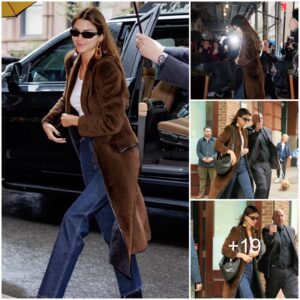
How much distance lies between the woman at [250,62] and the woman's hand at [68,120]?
39.0 inches

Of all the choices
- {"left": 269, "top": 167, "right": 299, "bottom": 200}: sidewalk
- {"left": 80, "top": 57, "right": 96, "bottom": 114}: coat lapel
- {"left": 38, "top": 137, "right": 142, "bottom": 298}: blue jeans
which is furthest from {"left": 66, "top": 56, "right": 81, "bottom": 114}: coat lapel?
{"left": 269, "top": 167, "right": 299, "bottom": 200}: sidewalk

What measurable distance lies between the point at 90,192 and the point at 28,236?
64.2 inches

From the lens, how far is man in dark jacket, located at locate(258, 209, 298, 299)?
3783 millimetres

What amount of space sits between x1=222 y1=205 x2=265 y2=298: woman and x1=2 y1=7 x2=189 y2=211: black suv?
463mm

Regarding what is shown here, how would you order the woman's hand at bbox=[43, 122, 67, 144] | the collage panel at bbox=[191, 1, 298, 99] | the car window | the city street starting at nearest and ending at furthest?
the collage panel at bbox=[191, 1, 298, 99], the woman's hand at bbox=[43, 122, 67, 144], the city street, the car window

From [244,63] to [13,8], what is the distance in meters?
1.43

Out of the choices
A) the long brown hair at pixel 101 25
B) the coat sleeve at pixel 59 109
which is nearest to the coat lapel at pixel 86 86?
the long brown hair at pixel 101 25

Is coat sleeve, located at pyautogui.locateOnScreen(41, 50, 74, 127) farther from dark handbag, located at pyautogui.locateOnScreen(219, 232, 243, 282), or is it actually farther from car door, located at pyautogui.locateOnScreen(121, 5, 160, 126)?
dark handbag, located at pyautogui.locateOnScreen(219, 232, 243, 282)

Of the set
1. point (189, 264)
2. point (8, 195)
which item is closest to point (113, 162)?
point (189, 264)

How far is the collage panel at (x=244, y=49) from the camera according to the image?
3.67 metres

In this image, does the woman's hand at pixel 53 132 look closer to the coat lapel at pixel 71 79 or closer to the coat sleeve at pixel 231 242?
the coat lapel at pixel 71 79

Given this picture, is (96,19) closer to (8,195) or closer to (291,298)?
(291,298)

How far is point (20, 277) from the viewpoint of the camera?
4359 millimetres

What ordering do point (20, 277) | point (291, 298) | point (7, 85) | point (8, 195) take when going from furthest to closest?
point (8, 195) → point (7, 85) → point (20, 277) → point (291, 298)
